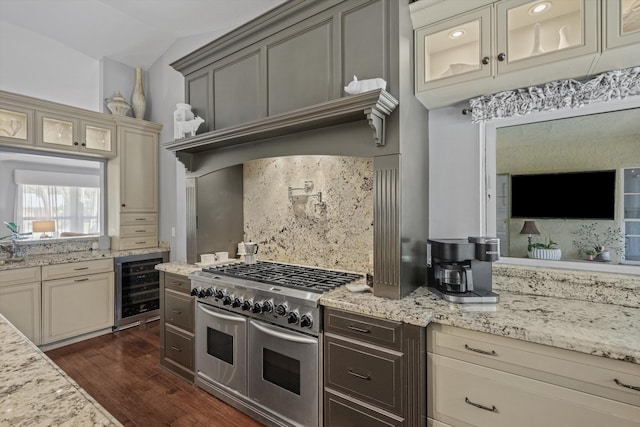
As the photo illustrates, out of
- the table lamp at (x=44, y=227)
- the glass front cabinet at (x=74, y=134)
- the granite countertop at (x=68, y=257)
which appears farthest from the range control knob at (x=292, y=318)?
the table lamp at (x=44, y=227)

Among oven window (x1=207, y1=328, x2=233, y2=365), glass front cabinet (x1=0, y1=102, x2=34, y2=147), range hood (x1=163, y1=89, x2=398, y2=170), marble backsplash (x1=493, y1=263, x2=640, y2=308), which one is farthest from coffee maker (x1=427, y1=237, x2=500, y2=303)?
glass front cabinet (x1=0, y1=102, x2=34, y2=147)

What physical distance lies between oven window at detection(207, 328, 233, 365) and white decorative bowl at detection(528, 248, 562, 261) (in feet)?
7.27

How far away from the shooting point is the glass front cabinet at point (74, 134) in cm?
345

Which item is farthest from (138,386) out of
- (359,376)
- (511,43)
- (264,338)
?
(511,43)

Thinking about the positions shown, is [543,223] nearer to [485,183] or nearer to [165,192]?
[485,183]

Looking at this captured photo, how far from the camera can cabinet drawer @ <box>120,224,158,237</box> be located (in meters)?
4.03

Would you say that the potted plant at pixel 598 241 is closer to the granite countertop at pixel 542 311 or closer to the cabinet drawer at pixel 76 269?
the granite countertop at pixel 542 311

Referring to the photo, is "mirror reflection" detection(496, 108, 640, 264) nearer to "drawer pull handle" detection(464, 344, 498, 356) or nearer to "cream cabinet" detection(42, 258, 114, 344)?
"drawer pull handle" detection(464, 344, 498, 356)

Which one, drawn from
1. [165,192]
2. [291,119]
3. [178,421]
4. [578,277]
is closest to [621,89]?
[578,277]

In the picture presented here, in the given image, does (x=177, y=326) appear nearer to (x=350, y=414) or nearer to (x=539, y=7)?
(x=350, y=414)

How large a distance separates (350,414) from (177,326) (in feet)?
5.85

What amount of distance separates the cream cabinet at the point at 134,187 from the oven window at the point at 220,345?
2297 mm

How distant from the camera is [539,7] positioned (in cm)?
164

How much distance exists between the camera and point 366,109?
1764 mm
